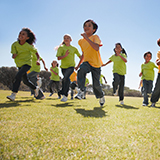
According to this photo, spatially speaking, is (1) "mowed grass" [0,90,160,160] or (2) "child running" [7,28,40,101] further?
(2) "child running" [7,28,40,101]

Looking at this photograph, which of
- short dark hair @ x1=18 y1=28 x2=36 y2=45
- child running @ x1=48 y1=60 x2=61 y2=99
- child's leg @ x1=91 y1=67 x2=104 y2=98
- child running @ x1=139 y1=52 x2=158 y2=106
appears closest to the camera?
child's leg @ x1=91 y1=67 x2=104 y2=98

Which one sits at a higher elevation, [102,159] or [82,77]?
[82,77]

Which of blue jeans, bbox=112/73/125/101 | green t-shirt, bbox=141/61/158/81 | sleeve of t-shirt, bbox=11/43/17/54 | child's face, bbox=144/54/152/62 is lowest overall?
blue jeans, bbox=112/73/125/101

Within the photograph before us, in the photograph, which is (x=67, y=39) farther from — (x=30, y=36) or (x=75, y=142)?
(x=75, y=142)

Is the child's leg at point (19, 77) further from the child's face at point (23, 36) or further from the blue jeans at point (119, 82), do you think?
the blue jeans at point (119, 82)

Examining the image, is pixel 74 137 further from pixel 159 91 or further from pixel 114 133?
pixel 159 91

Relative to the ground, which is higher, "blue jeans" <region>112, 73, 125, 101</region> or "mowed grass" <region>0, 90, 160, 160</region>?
"blue jeans" <region>112, 73, 125, 101</region>

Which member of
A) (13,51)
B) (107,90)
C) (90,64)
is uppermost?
(13,51)

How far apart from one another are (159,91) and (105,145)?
14.0 feet

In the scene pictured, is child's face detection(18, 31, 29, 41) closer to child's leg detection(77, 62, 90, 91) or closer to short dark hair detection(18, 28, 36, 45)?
short dark hair detection(18, 28, 36, 45)

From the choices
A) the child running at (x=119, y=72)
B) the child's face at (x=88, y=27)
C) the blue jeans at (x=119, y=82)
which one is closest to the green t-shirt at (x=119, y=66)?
the child running at (x=119, y=72)

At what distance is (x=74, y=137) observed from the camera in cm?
154

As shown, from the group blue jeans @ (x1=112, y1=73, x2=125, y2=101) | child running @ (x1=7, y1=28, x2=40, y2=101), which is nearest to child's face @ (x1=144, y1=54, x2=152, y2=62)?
blue jeans @ (x1=112, y1=73, x2=125, y2=101)

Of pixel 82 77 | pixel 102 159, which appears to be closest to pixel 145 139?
pixel 102 159
